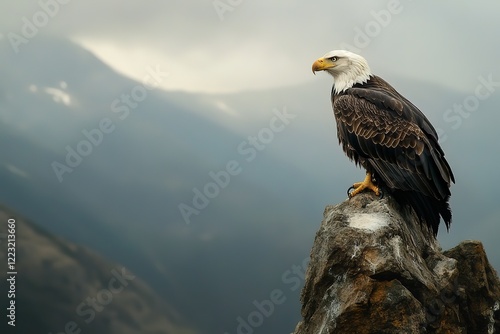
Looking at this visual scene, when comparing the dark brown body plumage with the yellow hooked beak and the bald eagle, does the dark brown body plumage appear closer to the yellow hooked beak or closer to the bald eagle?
the bald eagle

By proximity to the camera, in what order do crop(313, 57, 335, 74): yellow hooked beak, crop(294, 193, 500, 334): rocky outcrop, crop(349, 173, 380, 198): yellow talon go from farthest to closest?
1. crop(313, 57, 335, 74): yellow hooked beak
2. crop(349, 173, 380, 198): yellow talon
3. crop(294, 193, 500, 334): rocky outcrop

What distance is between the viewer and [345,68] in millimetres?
9992

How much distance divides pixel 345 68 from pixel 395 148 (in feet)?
6.20

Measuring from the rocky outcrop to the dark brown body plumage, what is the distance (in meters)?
0.34

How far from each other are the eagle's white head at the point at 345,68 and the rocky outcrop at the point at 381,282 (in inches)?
86.8

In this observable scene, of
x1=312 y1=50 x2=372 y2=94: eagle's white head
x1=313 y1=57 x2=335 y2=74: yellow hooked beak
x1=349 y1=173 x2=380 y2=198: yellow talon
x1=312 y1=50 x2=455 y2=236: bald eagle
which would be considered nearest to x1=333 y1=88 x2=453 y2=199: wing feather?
x1=312 y1=50 x2=455 y2=236: bald eagle

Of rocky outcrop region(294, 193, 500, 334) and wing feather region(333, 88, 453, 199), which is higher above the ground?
wing feather region(333, 88, 453, 199)

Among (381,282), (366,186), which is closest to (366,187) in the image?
(366,186)

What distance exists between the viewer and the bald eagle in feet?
28.4

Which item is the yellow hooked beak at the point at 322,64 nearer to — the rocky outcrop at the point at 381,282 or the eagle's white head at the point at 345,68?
the eagle's white head at the point at 345,68

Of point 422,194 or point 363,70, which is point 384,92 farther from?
point 422,194

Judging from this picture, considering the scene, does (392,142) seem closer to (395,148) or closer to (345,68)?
(395,148)

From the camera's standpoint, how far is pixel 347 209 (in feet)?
27.8

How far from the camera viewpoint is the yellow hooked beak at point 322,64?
10.1 meters
